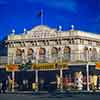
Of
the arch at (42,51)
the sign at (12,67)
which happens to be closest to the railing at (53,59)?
the sign at (12,67)

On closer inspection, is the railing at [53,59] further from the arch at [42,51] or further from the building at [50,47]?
the arch at [42,51]

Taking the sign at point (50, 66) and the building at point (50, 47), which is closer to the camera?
the sign at point (50, 66)

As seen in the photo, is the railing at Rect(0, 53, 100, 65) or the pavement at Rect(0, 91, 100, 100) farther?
the railing at Rect(0, 53, 100, 65)

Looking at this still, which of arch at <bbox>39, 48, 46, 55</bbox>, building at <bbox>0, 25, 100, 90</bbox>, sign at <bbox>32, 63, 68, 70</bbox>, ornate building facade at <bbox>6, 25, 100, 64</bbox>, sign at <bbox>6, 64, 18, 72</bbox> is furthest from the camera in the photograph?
arch at <bbox>39, 48, 46, 55</bbox>

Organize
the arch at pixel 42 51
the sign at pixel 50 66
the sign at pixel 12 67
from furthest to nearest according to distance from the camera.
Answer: the arch at pixel 42 51, the sign at pixel 12 67, the sign at pixel 50 66

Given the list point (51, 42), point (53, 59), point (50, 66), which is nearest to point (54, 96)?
point (50, 66)

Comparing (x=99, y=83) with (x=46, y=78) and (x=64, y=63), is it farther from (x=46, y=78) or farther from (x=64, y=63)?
(x=46, y=78)

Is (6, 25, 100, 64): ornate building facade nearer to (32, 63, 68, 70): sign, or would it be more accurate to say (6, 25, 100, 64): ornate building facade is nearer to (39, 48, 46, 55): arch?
(39, 48, 46, 55): arch

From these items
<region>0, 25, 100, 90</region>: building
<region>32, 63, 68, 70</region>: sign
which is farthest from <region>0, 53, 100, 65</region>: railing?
<region>32, 63, 68, 70</region>: sign

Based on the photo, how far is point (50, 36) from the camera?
57.8 metres

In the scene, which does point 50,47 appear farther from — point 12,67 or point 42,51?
point 12,67

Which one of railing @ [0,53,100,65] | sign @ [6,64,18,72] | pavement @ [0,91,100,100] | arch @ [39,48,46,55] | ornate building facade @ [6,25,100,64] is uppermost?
ornate building facade @ [6,25,100,64]

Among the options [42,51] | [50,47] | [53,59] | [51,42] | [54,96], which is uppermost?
[51,42]

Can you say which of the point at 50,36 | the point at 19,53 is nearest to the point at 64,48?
the point at 50,36
